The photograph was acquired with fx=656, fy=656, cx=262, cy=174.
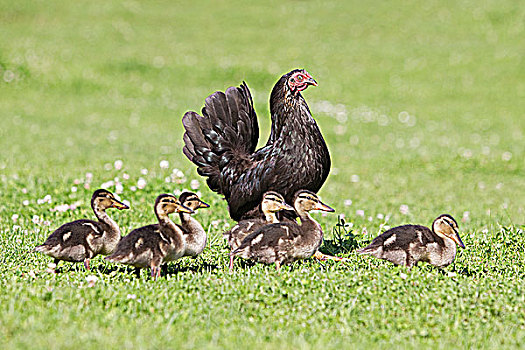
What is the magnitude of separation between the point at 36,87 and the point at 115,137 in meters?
8.56

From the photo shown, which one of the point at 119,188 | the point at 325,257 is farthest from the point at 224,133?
the point at 119,188

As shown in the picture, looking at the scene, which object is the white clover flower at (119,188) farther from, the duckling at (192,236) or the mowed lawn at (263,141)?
the duckling at (192,236)

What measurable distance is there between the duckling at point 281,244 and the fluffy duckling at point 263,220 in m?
0.44

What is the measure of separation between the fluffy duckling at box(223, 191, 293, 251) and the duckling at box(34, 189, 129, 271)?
1438 millimetres

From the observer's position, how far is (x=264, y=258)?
24.2 feet

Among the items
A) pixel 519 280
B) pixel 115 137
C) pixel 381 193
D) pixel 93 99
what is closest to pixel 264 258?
pixel 519 280

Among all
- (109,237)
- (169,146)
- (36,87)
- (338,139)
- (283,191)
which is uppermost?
(36,87)

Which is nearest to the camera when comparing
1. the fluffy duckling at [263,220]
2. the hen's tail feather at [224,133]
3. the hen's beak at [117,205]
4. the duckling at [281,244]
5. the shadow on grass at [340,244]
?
the duckling at [281,244]

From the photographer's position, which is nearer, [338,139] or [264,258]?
[264,258]

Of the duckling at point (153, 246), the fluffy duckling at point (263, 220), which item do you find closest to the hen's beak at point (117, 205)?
the duckling at point (153, 246)

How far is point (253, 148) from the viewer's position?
9375mm

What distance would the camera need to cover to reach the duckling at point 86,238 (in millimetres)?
7340

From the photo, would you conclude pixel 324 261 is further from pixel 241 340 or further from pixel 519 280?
pixel 241 340

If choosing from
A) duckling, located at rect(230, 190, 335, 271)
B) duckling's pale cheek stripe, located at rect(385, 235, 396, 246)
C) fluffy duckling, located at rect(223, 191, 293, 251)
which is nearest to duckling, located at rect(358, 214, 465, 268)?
duckling's pale cheek stripe, located at rect(385, 235, 396, 246)
